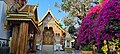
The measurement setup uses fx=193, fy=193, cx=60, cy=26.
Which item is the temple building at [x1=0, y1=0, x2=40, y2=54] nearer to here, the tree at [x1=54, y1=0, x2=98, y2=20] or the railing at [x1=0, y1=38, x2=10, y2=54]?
the railing at [x1=0, y1=38, x2=10, y2=54]

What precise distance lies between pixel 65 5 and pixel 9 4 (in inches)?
404

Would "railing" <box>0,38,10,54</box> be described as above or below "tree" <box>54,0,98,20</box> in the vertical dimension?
below

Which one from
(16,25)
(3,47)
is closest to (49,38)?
(16,25)

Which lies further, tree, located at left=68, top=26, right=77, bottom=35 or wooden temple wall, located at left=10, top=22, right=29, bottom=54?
tree, located at left=68, top=26, right=77, bottom=35

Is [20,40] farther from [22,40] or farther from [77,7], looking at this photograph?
[77,7]

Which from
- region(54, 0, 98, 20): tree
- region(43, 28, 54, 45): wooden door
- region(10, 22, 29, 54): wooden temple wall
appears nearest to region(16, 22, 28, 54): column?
region(10, 22, 29, 54): wooden temple wall

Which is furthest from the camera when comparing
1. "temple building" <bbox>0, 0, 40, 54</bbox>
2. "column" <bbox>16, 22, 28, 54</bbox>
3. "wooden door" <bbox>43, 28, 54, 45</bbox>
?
"wooden door" <bbox>43, 28, 54, 45</bbox>

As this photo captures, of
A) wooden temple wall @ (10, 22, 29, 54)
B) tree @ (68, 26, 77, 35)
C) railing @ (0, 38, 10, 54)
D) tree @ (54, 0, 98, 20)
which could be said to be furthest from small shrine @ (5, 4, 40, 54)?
tree @ (68, 26, 77, 35)

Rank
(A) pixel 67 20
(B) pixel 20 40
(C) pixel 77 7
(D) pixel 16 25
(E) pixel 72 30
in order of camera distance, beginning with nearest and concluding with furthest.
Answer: (B) pixel 20 40, (D) pixel 16 25, (C) pixel 77 7, (A) pixel 67 20, (E) pixel 72 30

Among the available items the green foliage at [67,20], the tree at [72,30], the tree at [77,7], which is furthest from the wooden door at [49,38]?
the tree at [72,30]

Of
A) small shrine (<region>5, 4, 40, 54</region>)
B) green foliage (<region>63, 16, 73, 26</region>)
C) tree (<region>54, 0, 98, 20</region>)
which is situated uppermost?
tree (<region>54, 0, 98, 20</region>)

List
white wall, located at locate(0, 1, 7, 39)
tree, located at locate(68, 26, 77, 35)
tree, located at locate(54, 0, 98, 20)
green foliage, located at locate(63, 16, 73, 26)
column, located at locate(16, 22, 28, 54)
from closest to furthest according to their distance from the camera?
column, located at locate(16, 22, 28, 54), white wall, located at locate(0, 1, 7, 39), tree, located at locate(54, 0, 98, 20), green foliage, located at locate(63, 16, 73, 26), tree, located at locate(68, 26, 77, 35)

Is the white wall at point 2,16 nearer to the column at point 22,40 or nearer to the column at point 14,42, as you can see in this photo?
the column at point 14,42

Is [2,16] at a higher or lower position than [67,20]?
lower
